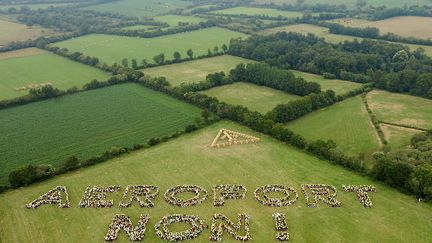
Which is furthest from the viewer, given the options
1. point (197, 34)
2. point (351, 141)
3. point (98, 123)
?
point (197, 34)

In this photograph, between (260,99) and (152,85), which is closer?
(260,99)

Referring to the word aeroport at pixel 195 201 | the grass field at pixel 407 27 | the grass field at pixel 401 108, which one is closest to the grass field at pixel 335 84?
the grass field at pixel 401 108

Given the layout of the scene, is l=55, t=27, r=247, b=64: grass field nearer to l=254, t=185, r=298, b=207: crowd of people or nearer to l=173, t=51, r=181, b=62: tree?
l=173, t=51, r=181, b=62: tree

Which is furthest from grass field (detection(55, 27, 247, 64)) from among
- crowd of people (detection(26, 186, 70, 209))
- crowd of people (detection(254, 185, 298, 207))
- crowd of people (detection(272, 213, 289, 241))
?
crowd of people (detection(272, 213, 289, 241))

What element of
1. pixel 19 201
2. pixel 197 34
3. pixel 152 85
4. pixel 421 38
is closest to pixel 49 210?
pixel 19 201

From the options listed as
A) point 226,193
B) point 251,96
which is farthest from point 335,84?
point 226,193

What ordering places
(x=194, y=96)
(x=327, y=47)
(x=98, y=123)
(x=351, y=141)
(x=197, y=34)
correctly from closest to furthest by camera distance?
(x=351, y=141) < (x=98, y=123) < (x=194, y=96) < (x=327, y=47) < (x=197, y=34)

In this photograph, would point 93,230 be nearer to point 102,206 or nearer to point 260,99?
point 102,206

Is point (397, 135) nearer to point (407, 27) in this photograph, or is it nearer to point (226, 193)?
point (226, 193)
